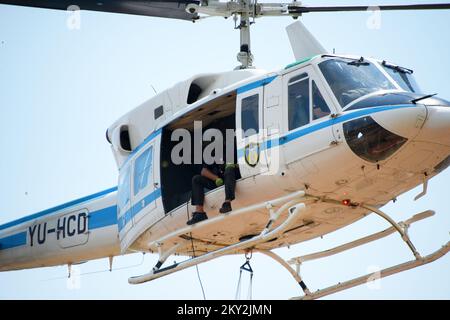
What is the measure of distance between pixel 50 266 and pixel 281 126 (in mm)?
7582

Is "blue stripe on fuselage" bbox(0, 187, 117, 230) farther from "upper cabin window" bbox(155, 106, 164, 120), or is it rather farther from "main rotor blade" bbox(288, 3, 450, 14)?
"main rotor blade" bbox(288, 3, 450, 14)

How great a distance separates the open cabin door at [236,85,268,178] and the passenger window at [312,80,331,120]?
0.80 m

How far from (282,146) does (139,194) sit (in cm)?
298

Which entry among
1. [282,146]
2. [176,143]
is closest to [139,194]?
[176,143]

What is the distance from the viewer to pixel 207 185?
46.6 feet

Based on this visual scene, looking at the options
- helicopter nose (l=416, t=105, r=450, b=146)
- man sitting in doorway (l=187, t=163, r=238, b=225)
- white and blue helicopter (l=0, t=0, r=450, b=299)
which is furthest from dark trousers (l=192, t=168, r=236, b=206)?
helicopter nose (l=416, t=105, r=450, b=146)

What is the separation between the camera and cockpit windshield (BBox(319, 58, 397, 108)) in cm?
1289

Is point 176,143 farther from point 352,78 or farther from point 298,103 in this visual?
point 352,78

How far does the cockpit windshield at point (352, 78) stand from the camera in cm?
1289

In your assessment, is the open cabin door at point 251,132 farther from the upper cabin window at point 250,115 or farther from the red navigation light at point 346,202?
the red navigation light at point 346,202

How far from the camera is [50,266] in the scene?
19000 millimetres
